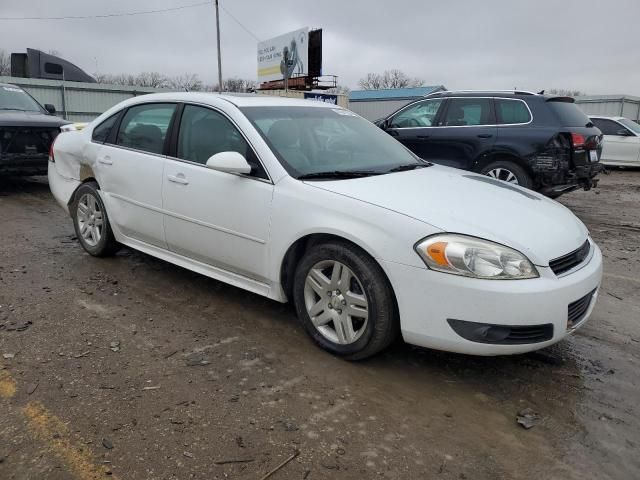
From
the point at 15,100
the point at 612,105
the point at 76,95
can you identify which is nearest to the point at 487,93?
the point at 15,100

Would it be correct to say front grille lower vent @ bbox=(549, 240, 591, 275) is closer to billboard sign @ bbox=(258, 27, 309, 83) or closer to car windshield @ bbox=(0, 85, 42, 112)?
car windshield @ bbox=(0, 85, 42, 112)

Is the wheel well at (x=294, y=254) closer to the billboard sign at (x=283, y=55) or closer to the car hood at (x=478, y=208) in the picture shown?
the car hood at (x=478, y=208)

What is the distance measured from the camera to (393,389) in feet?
9.82

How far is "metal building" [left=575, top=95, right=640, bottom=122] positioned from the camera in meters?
23.3

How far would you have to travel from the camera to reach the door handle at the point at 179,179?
399cm

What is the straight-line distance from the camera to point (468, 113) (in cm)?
796

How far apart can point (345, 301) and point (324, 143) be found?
135 cm

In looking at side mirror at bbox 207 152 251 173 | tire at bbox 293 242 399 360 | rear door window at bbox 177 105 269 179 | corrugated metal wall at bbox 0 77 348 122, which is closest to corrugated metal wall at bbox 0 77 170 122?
corrugated metal wall at bbox 0 77 348 122

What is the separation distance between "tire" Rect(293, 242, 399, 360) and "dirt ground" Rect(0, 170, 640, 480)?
0.16m

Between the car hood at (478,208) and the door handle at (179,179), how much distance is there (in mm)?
1147

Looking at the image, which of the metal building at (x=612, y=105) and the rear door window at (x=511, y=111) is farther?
the metal building at (x=612, y=105)

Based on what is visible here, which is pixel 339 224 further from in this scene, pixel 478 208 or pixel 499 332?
pixel 499 332

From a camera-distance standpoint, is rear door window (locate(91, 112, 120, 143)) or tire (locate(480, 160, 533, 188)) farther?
tire (locate(480, 160, 533, 188))

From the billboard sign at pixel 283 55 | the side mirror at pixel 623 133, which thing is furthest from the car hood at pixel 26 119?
the billboard sign at pixel 283 55
